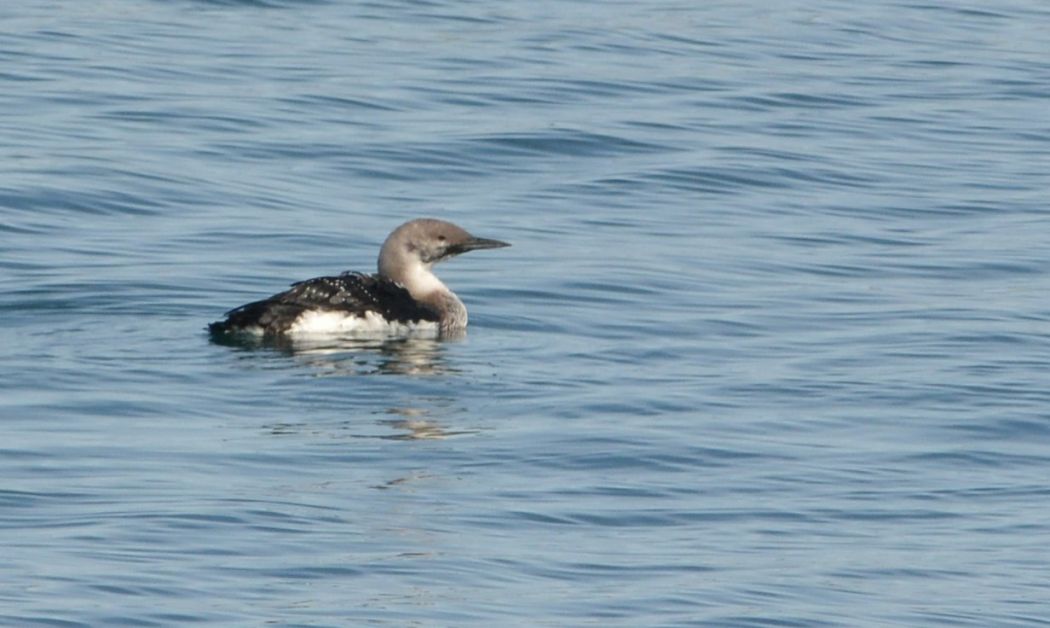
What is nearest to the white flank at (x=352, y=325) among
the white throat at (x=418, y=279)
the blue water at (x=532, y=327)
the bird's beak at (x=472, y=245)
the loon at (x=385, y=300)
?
the loon at (x=385, y=300)

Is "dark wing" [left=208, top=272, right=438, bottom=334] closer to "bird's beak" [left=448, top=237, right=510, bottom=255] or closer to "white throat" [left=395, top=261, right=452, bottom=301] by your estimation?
"white throat" [left=395, top=261, right=452, bottom=301]

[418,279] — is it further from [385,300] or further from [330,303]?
[330,303]

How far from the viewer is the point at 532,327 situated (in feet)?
44.5

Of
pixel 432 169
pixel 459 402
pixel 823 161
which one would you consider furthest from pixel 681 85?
pixel 459 402

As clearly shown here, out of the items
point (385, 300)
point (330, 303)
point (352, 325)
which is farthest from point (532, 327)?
point (330, 303)

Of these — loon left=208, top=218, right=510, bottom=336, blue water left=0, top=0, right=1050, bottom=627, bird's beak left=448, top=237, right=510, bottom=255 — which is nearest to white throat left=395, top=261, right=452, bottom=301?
loon left=208, top=218, right=510, bottom=336

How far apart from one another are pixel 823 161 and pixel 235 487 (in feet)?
35.1

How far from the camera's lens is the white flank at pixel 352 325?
1281 cm

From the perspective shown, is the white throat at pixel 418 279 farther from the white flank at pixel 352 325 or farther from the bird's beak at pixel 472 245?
the white flank at pixel 352 325

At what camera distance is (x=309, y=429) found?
419 inches

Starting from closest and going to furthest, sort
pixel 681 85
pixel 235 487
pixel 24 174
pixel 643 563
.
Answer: pixel 643 563, pixel 235 487, pixel 24 174, pixel 681 85

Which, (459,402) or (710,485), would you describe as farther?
(459,402)

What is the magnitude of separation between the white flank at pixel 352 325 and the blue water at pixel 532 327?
167mm

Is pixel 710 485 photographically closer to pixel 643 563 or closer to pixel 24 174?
pixel 643 563
